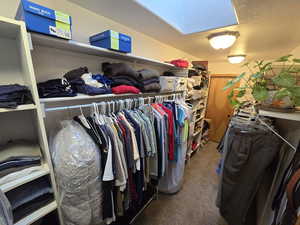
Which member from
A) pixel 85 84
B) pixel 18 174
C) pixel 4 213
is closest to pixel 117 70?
pixel 85 84

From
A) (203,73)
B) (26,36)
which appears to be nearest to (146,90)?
(26,36)

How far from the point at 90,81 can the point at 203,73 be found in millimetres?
2374

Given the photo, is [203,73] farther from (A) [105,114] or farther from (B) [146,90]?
(A) [105,114]

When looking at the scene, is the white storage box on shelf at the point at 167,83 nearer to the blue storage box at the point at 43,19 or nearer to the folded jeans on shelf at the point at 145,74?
the folded jeans on shelf at the point at 145,74

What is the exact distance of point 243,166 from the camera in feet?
3.19

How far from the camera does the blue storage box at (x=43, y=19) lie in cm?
65

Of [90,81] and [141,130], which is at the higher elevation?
[90,81]

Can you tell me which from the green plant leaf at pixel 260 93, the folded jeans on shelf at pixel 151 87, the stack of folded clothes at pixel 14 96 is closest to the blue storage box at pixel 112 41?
the folded jeans on shelf at pixel 151 87

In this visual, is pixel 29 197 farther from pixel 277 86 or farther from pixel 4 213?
pixel 277 86

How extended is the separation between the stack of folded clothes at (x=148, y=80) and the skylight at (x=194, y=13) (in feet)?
1.80

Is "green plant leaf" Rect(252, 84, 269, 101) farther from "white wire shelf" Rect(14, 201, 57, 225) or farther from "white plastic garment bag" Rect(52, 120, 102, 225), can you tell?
"white wire shelf" Rect(14, 201, 57, 225)

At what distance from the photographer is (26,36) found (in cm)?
65

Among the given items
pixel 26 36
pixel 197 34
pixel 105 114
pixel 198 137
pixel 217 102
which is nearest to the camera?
pixel 26 36

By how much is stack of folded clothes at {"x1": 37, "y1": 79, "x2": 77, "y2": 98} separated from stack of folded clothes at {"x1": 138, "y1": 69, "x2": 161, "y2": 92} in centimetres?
67
